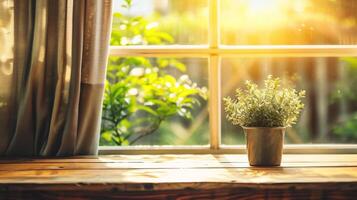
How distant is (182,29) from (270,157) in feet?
3.00

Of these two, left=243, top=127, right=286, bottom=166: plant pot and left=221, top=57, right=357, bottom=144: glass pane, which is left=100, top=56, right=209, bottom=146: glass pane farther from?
left=243, top=127, right=286, bottom=166: plant pot

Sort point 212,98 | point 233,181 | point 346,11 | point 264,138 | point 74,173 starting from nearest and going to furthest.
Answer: point 233,181, point 74,173, point 264,138, point 212,98, point 346,11

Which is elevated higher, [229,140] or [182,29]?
[182,29]

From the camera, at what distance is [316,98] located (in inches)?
91.2

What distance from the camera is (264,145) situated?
1.74m

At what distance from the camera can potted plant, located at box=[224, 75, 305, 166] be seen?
1.73 metres

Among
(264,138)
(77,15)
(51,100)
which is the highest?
(77,15)

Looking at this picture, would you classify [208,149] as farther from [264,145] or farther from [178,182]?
[178,182]

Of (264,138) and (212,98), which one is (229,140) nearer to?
(212,98)

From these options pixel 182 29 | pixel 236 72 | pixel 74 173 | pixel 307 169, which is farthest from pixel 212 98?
pixel 74 173

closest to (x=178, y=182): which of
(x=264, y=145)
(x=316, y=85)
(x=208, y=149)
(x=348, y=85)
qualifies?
(x=264, y=145)

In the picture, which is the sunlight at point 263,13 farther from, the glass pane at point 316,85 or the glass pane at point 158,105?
the glass pane at point 158,105

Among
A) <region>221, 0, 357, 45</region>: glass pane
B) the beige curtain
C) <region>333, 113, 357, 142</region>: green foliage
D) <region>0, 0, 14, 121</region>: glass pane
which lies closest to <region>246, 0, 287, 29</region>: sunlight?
<region>221, 0, 357, 45</region>: glass pane

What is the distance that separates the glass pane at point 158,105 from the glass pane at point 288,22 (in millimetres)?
270
